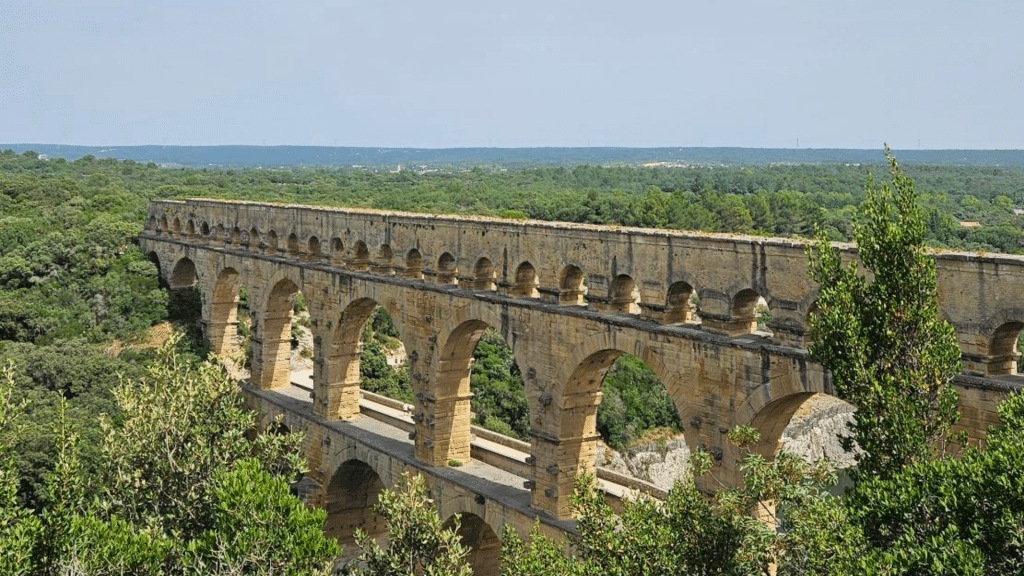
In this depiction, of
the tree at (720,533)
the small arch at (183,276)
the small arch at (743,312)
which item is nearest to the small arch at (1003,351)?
the tree at (720,533)

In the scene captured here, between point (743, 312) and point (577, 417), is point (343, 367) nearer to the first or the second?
point (577, 417)

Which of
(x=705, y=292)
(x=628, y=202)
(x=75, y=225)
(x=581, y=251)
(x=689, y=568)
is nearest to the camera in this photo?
(x=689, y=568)

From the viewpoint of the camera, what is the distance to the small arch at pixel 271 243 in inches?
1148

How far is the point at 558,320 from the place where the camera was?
1847 cm

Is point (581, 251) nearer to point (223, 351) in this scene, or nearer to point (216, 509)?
point (216, 509)

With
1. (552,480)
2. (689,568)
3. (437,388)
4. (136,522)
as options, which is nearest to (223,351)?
(437,388)

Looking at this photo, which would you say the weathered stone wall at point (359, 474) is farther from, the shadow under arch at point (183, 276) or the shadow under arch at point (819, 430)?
the shadow under arch at point (819, 430)

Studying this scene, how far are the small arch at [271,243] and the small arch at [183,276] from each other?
29.8 feet

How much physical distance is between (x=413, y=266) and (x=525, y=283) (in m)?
4.08

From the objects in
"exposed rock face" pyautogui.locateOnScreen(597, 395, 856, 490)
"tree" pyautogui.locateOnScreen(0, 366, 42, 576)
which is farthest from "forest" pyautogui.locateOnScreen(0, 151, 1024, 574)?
"exposed rock face" pyautogui.locateOnScreen(597, 395, 856, 490)

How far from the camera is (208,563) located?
12.4 m

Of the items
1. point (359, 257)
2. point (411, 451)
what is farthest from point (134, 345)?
point (411, 451)

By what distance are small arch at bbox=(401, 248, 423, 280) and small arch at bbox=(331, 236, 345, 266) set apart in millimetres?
3100

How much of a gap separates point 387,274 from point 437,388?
3.40 meters
